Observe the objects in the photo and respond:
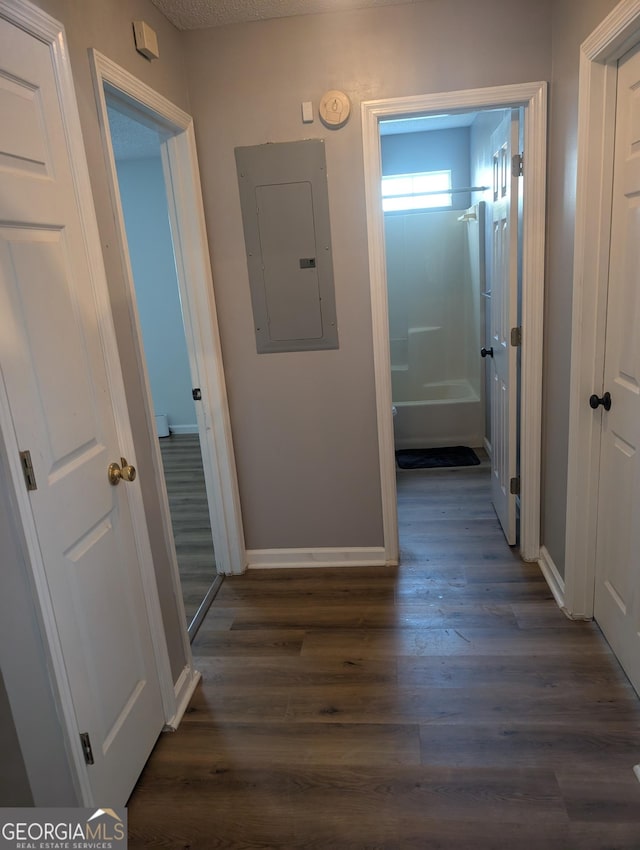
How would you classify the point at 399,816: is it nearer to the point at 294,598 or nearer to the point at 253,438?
the point at 294,598

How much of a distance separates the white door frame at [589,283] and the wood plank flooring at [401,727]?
33cm

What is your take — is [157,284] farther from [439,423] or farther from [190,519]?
[439,423]

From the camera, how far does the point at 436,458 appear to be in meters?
4.29

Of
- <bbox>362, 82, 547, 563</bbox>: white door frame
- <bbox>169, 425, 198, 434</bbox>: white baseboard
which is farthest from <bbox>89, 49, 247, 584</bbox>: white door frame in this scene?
<bbox>169, 425, 198, 434</bbox>: white baseboard

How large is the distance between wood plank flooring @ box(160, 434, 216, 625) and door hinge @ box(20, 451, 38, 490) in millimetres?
1481

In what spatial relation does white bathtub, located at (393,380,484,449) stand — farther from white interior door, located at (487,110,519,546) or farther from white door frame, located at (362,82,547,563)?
white door frame, located at (362,82,547,563)

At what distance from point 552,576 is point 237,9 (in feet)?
8.92

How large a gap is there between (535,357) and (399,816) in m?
1.86

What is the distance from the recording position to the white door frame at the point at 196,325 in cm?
195

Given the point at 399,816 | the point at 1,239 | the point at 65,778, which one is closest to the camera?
the point at 1,239

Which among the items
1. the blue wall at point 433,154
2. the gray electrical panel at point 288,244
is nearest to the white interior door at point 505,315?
the gray electrical panel at point 288,244

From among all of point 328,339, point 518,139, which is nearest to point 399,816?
point 328,339

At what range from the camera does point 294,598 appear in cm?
266

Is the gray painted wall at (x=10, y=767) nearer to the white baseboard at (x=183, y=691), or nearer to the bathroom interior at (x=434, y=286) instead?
the white baseboard at (x=183, y=691)
